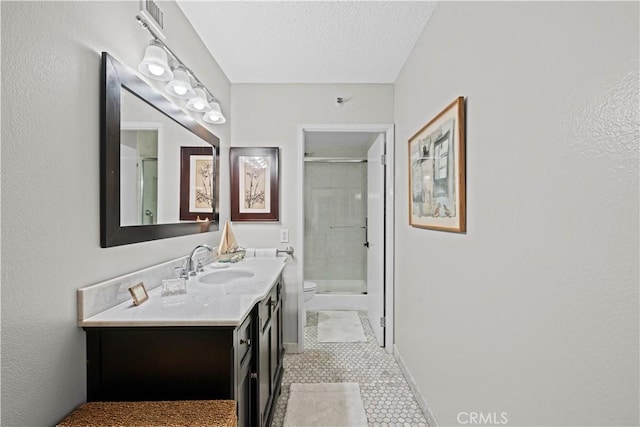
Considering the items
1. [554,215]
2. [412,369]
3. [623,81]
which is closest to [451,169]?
[554,215]

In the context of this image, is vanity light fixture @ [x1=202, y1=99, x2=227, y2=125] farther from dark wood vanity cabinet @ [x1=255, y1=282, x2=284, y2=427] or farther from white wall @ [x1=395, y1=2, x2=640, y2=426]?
white wall @ [x1=395, y1=2, x2=640, y2=426]

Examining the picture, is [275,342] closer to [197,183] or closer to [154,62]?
[197,183]

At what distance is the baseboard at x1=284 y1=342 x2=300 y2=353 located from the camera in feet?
9.37

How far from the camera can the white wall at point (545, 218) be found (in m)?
0.72

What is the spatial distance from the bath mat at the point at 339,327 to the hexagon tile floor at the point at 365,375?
3.6 inches

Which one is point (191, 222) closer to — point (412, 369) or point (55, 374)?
point (55, 374)

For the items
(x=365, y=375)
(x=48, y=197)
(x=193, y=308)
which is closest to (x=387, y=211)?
(x=365, y=375)

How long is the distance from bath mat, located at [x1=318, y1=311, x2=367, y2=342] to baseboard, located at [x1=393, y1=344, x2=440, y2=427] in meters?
0.54

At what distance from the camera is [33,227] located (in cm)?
92

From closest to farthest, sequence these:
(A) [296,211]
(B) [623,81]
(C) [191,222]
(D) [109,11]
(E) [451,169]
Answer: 1. (B) [623,81]
2. (D) [109,11]
3. (E) [451,169]
4. (C) [191,222]
5. (A) [296,211]

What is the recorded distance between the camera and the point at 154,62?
4.73 feet

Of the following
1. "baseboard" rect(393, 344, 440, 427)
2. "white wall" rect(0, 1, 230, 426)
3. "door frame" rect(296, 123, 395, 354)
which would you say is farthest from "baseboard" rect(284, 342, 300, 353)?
"white wall" rect(0, 1, 230, 426)

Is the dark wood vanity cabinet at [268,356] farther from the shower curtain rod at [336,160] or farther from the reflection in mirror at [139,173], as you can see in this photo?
the shower curtain rod at [336,160]

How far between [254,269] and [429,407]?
1.35 metres
